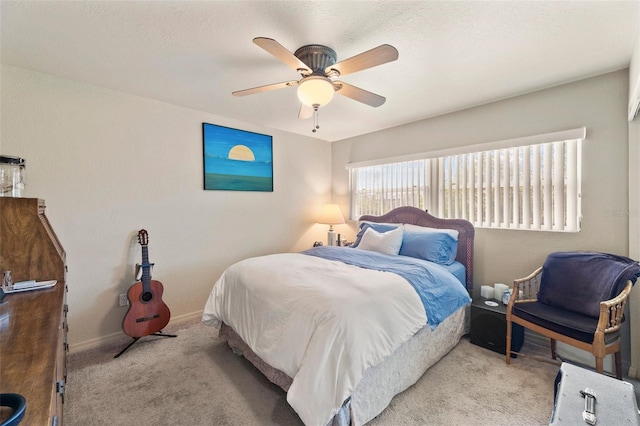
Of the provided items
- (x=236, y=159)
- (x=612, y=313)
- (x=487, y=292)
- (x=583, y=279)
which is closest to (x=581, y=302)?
(x=583, y=279)

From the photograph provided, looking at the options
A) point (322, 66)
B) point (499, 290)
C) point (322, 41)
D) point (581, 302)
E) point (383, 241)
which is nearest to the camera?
point (322, 41)

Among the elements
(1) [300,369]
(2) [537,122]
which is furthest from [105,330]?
(2) [537,122]

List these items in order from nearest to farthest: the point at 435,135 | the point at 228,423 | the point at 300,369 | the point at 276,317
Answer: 1. the point at 300,369
2. the point at 228,423
3. the point at 276,317
4. the point at 435,135

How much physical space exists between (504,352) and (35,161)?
14.5 ft

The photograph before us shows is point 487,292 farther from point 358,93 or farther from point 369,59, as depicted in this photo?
point 369,59

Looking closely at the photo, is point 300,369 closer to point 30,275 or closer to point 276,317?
point 276,317

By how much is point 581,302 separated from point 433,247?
3.92 feet

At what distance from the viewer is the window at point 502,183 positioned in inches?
101

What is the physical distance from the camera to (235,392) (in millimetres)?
1982

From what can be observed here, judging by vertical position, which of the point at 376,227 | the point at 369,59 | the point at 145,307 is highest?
the point at 369,59

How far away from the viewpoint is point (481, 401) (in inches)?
74.3

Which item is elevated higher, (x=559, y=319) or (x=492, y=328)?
(x=559, y=319)

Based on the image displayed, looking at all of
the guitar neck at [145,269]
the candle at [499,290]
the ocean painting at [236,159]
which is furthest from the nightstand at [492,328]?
the guitar neck at [145,269]

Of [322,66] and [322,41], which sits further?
[322,66]
